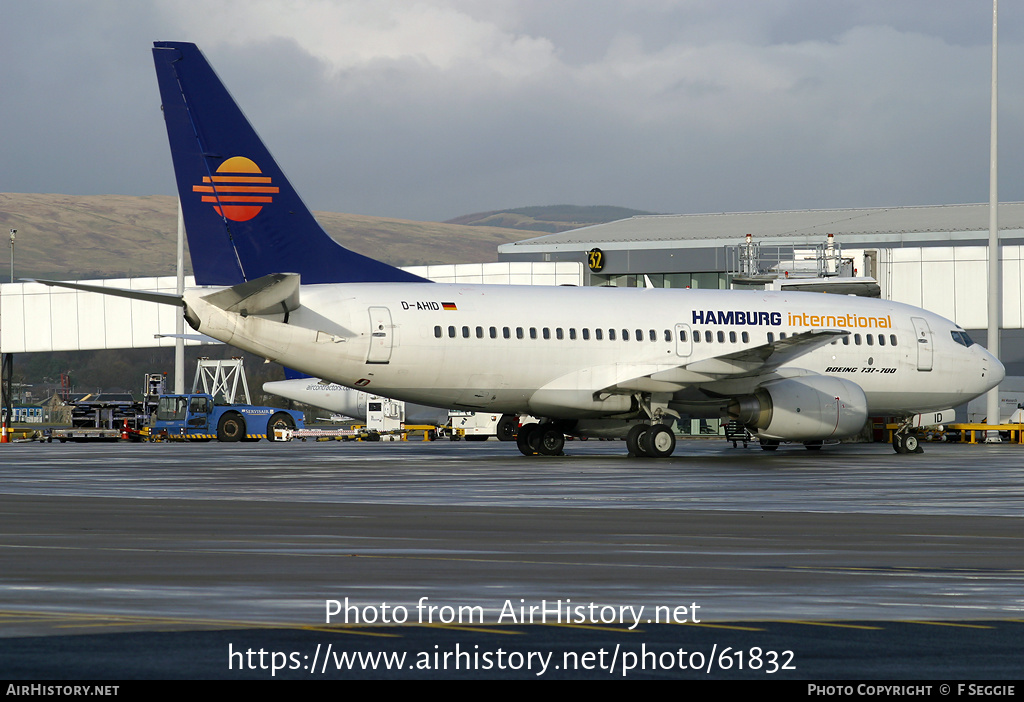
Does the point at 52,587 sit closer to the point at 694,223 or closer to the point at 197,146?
the point at 197,146

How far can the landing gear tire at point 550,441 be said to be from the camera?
3095cm

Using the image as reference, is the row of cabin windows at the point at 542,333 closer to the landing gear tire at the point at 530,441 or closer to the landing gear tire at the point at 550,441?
the landing gear tire at the point at 550,441

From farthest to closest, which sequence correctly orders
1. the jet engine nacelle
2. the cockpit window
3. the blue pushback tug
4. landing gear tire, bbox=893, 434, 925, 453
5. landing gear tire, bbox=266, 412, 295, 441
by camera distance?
1. landing gear tire, bbox=266, 412, 295, 441
2. the blue pushback tug
3. the cockpit window
4. landing gear tire, bbox=893, 434, 925, 453
5. the jet engine nacelle

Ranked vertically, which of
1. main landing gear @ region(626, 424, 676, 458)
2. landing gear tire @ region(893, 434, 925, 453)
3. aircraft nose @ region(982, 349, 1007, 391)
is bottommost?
landing gear tire @ region(893, 434, 925, 453)

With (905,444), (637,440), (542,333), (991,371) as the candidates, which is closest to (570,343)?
(542,333)

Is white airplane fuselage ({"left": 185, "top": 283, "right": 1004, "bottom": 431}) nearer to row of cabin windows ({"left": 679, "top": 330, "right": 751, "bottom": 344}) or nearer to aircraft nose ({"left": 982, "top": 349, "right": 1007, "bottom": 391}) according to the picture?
row of cabin windows ({"left": 679, "top": 330, "right": 751, "bottom": 344})

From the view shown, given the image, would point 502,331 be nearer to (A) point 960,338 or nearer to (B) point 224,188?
(B) point 224,188

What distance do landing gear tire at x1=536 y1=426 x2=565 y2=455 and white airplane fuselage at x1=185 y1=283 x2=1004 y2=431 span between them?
170 centimetres

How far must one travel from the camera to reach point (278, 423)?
51.3 meters

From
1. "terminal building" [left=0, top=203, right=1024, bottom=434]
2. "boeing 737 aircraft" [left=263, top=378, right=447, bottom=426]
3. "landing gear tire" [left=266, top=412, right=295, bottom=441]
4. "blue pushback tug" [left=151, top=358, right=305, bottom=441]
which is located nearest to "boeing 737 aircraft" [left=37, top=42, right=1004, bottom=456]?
"terminal building" [left=0, top=203, right=1024, bottom=434]

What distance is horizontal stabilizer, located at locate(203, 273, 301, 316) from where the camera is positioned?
79.5ft

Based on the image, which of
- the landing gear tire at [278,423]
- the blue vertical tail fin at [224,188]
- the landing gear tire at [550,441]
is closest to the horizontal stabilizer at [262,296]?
the blue vertical tail fin at [224,188]

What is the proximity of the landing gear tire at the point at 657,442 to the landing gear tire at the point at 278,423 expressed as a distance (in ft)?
84.9

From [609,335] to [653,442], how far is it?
2638 millimetres
